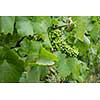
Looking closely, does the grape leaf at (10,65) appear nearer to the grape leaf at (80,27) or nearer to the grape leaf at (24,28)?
the grape leaf at (24,28)

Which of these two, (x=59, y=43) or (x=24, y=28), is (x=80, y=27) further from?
(x=24, y=28)

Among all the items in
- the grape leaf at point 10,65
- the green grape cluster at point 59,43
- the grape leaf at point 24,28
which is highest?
the grape leaf at point 24,28

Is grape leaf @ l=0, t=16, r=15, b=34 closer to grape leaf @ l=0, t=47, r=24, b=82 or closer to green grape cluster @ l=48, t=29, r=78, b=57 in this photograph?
grape leaf @ l=0, t=47, r=24, b=82

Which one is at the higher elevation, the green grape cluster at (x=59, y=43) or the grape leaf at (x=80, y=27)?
the grape leaf at (x=80, y=27)

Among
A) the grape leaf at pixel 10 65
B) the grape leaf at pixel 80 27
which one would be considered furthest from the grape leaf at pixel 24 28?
the grape leaf at pixel 80 27

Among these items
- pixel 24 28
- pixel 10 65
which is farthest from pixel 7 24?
pixel 10 65

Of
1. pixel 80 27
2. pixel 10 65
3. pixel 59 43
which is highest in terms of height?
pixel 80 27
